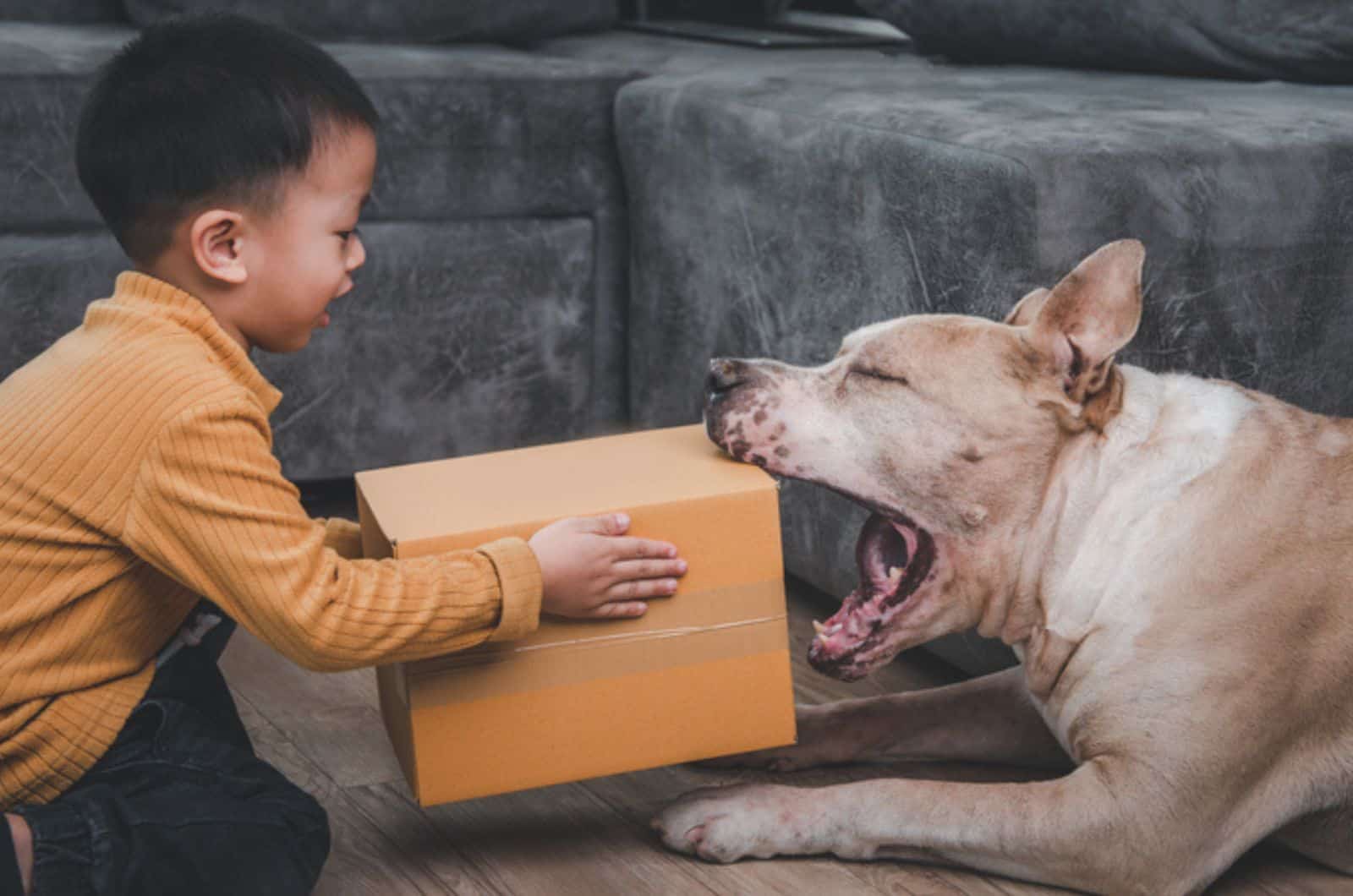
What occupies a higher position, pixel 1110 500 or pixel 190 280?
pixel 190 280

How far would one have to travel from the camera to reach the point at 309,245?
58.2 inches

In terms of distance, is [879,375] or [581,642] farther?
[879,375]

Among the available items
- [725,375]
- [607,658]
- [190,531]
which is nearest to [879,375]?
[725,375]

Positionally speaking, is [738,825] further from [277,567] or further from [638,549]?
[277,567]

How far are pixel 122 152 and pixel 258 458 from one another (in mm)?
301

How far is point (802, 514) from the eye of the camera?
2193 mm

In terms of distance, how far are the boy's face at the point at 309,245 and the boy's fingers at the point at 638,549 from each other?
0.35m

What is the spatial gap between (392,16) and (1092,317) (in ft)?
5.80

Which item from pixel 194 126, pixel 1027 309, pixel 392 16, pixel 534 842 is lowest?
pixel 534 842

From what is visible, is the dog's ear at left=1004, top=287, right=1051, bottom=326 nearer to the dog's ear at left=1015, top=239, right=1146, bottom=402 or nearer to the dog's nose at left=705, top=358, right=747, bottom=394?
the dog's ear at left=1015, top=239, right=1146, bottom=402

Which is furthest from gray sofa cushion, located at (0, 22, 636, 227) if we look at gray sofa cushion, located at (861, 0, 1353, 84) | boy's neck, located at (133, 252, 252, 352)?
boy's neck, located at (133, 252, 252, 352)

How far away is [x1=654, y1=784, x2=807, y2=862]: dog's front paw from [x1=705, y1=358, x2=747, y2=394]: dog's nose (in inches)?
15.4

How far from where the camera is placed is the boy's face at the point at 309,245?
4.82ft

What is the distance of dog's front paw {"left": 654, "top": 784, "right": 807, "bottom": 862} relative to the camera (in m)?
1.57
